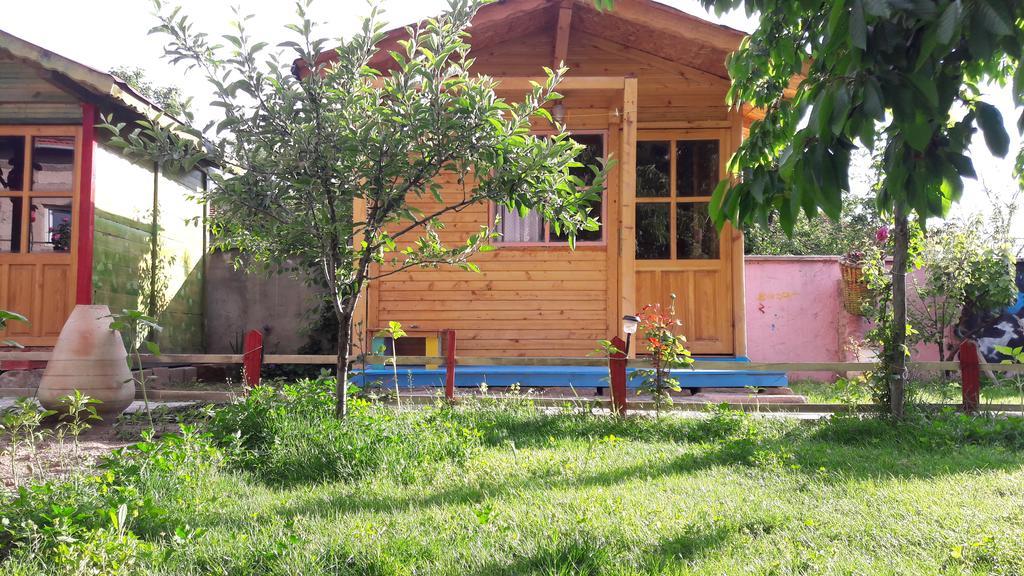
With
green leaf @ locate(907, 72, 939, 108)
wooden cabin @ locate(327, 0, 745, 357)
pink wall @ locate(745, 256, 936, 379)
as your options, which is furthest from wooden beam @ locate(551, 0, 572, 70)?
green leaf @ locate(907, 72, 939, 108)

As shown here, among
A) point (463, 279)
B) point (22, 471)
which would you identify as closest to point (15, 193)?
point (463, 279)

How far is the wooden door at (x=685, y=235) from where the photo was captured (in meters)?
8.91

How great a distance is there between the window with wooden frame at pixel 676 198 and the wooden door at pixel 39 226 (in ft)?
23.7

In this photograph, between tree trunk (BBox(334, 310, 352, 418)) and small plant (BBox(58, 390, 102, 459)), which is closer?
small plant (BBox(58, 390, 102, 459))

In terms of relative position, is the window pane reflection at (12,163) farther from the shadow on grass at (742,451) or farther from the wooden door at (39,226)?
the shadow on grass at (742,451)

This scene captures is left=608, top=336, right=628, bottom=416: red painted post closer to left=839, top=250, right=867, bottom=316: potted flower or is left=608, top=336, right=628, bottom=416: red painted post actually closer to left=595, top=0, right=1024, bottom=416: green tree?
left=595, top=0, right=1024, bottom=416: green tree

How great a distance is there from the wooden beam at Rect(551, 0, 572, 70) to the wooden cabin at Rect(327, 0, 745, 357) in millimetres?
17

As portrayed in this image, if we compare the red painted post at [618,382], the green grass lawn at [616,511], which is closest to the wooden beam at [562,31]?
the red painted post at [618,382]

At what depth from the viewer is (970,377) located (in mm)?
6496

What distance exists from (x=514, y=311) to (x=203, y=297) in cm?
667

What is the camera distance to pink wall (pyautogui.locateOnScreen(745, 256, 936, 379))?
11.8m

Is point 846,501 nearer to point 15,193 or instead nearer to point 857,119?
point 857,119

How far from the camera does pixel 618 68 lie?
8852 millimetres

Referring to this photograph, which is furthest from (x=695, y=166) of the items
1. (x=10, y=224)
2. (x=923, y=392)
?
(x=10, y=224)
